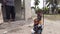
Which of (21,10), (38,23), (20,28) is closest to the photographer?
(38,23)

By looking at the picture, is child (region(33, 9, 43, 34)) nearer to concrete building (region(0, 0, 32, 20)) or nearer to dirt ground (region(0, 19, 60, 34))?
dirt ground (region(0, 19, 60, 34))

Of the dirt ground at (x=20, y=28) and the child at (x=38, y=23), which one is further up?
the child at (x=38, y=23)

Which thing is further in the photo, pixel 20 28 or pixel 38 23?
pixel 20 28

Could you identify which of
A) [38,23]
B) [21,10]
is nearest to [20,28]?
[21,10]

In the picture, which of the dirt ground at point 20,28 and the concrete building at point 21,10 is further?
the concrete building at point 21,10

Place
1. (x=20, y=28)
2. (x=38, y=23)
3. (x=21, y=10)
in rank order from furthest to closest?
(x=21, y=10), (x=20, y=28), (x=38, y=23)

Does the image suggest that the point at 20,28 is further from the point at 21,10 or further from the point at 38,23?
the point at 38,23

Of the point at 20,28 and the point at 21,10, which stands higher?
the point at 21,10

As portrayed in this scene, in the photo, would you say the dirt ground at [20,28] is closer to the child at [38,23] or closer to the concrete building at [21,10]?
the concrete building at [21,10]

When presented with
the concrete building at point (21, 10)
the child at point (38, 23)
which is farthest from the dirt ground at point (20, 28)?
the child at point (38, 23)

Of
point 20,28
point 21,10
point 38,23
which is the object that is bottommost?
point 20,28

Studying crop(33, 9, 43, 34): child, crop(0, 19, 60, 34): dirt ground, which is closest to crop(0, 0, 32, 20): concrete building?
crop(0, 19, 60, 34): dirt ground

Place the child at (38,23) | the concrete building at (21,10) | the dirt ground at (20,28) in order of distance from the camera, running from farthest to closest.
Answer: the concrete building at (21,10) → the dirt ground at (20,28) → the child at (38,23)

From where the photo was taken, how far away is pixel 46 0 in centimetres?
1870
